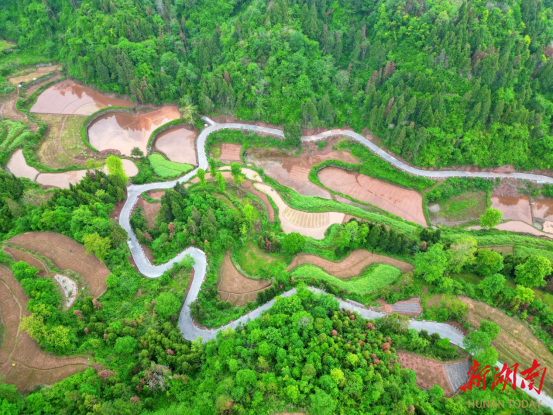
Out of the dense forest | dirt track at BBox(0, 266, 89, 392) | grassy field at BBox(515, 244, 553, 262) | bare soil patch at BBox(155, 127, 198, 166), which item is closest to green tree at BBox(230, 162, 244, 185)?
bare soil patch at BBox(155, 127, 198, 166)

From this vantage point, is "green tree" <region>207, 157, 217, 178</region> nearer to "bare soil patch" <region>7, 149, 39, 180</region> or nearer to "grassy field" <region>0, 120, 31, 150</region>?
"bare soil patch" <region>7, 149, 39, 180</region>

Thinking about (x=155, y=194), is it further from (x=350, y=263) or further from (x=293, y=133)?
(x=350, y=263)

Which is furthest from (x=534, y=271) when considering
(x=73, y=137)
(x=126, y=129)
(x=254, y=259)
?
(x=73, y=137)

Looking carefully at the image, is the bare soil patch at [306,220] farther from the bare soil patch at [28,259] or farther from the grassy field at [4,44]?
the grassy field at [4,44]

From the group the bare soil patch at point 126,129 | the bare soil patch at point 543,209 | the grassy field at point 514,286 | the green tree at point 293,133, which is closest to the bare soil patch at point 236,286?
the grassy field at point 514,286

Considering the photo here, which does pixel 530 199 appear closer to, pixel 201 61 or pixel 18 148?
pixel 201 61

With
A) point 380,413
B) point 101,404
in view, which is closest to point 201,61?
point 101,404

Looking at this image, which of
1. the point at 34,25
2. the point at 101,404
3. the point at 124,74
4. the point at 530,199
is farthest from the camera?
the point at 34,25
